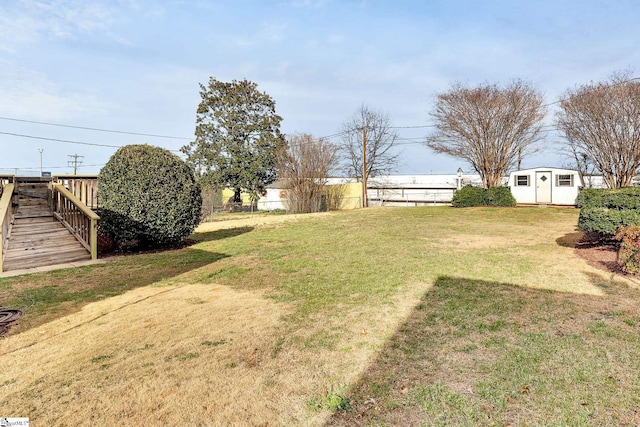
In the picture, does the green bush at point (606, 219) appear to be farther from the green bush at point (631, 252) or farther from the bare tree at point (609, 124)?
the bare tree at point (609, 124)

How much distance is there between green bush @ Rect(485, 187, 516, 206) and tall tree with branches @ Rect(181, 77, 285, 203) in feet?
55.0

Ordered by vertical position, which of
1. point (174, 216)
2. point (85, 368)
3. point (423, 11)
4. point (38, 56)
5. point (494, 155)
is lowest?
point (85, 368)

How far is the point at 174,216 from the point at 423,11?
396 inches

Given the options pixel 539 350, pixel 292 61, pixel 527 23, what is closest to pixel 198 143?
pixel 292 61

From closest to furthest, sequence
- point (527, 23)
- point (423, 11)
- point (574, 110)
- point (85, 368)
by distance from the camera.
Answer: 1. point (85, 368)
2. point (423, 11)
3. point (527, 23)
4. point (574, 110)

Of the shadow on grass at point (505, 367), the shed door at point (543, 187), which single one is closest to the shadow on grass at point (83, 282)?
the shadow on grass at point (505, 367)

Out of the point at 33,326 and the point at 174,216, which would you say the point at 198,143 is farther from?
the point at 33,326

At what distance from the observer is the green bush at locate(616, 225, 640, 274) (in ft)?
18.3

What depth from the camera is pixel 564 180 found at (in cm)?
1997

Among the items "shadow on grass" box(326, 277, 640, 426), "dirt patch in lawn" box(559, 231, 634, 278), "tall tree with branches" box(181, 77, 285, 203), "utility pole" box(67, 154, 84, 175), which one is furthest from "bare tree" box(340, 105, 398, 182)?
"utility pole" box(67, 154, 84, 175)

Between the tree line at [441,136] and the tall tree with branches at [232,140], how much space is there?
8 centimetres

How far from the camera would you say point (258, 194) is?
30.2 m

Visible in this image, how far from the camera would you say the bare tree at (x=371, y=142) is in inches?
1216

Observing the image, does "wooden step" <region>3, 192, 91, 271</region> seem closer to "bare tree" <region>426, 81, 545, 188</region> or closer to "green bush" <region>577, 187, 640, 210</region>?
"green bush" <region>577, 187, 640, 210</region>
